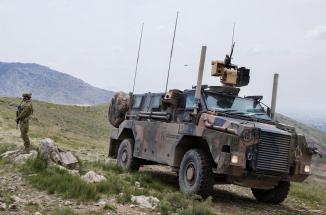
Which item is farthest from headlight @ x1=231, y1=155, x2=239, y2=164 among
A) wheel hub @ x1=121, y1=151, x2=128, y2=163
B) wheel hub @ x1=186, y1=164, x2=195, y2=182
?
wheel hub @ x1=121, y1=151, x2=128, y2=163

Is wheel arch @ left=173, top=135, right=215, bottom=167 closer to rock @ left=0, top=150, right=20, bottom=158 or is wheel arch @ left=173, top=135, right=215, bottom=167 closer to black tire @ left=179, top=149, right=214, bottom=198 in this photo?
black tire @ left=179, top=149, right=214, bottom=198

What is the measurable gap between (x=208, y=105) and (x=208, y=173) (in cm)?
169

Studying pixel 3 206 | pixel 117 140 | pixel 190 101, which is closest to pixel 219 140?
pixel 190 101

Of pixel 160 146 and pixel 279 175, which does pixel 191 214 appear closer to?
pixel 279 175

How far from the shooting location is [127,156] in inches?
554

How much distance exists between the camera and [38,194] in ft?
30.1

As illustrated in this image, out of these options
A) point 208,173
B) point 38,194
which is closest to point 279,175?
point 208,173

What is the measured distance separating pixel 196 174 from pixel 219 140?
0.93 m

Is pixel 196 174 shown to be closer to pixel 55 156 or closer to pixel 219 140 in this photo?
pixel 219 140

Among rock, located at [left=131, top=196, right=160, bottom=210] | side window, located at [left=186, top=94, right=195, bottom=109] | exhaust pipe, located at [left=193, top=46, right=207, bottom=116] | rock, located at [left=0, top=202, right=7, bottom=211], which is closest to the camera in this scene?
rock, located at [left=0, top=202, right=7, bottom=211]

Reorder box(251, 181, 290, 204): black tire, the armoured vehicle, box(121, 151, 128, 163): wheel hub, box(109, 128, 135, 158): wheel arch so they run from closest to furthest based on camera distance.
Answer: the armoured vehicle
box(251, 181, 290, 204): black tire
box(121, 151, 128, 163): wheel hub
box(109, 128, 135, 158): wheel arch

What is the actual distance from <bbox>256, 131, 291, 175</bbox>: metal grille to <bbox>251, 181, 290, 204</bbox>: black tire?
4.20 ft

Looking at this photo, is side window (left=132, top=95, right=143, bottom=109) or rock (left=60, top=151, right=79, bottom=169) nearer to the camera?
rock (left=60, top=151, right=79, bottom=169)

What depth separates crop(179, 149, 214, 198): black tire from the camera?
10273mm
